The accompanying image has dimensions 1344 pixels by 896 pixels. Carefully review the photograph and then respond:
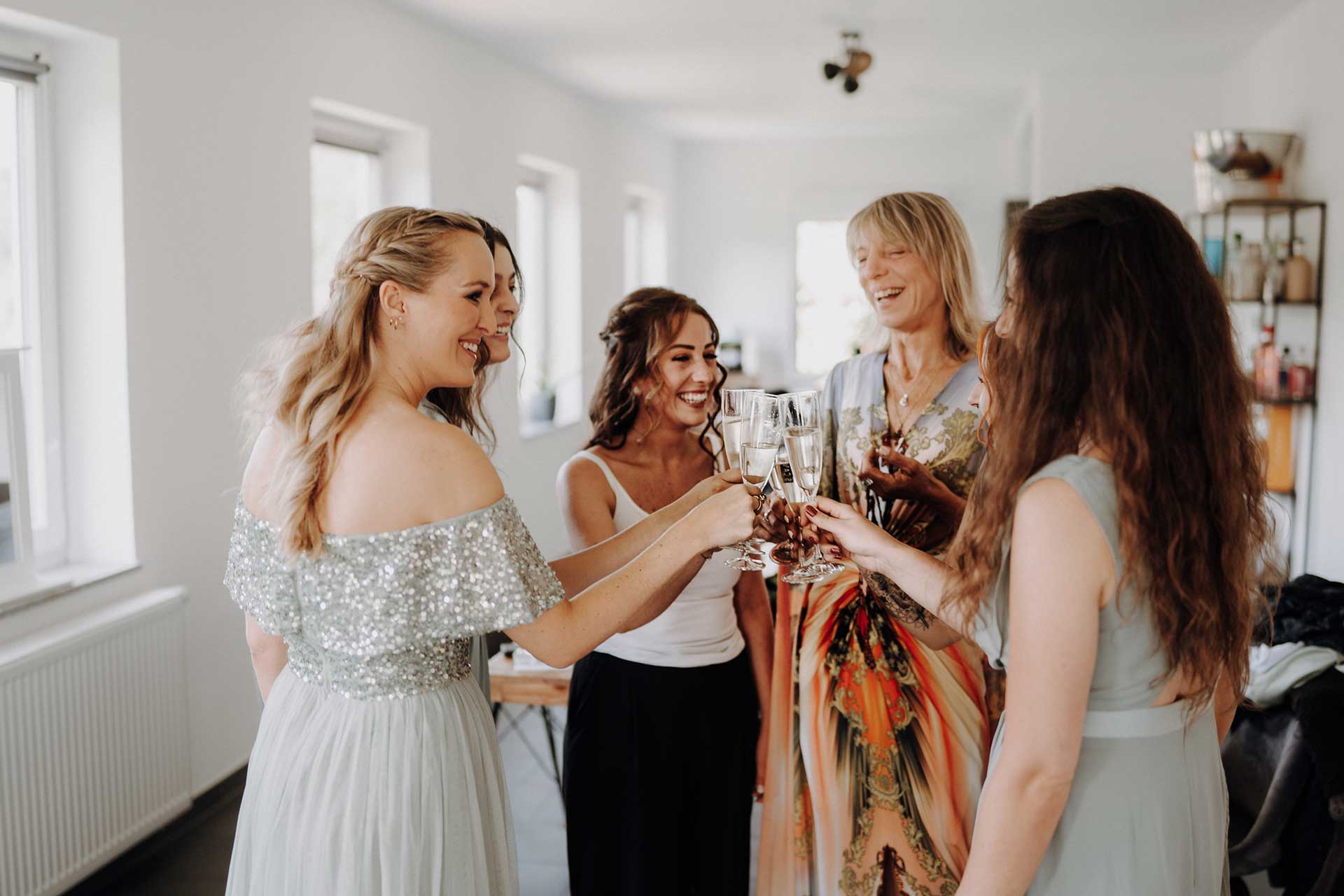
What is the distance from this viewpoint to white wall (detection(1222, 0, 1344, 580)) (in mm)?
4047

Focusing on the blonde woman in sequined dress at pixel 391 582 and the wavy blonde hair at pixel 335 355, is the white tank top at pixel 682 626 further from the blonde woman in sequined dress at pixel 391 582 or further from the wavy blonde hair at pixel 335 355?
the wavy blonde hair at pixel 335 355

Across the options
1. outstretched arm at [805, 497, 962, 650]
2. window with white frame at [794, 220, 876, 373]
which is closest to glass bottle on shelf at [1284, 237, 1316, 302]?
outstretched arm at [805, 497, 962, 650]

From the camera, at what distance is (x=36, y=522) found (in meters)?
3.02

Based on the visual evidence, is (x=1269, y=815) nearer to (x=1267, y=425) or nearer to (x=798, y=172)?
(x=1267, y=425)

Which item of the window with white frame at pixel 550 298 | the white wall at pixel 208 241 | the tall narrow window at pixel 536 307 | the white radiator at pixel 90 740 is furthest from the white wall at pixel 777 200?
the white radiator at pixel 90 740

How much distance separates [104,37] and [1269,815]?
11.5ft

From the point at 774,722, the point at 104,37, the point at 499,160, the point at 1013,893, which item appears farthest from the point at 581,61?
the point at 1013,893

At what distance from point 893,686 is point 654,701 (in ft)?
1.41

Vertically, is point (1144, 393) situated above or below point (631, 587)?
above

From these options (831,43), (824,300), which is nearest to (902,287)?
(831,43)

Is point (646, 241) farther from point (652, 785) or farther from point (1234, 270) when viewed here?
point (652, 785)

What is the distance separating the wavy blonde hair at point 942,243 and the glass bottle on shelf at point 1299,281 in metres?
2.83

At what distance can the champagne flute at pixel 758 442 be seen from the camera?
145 cm

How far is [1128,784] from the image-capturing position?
1.23 meters
